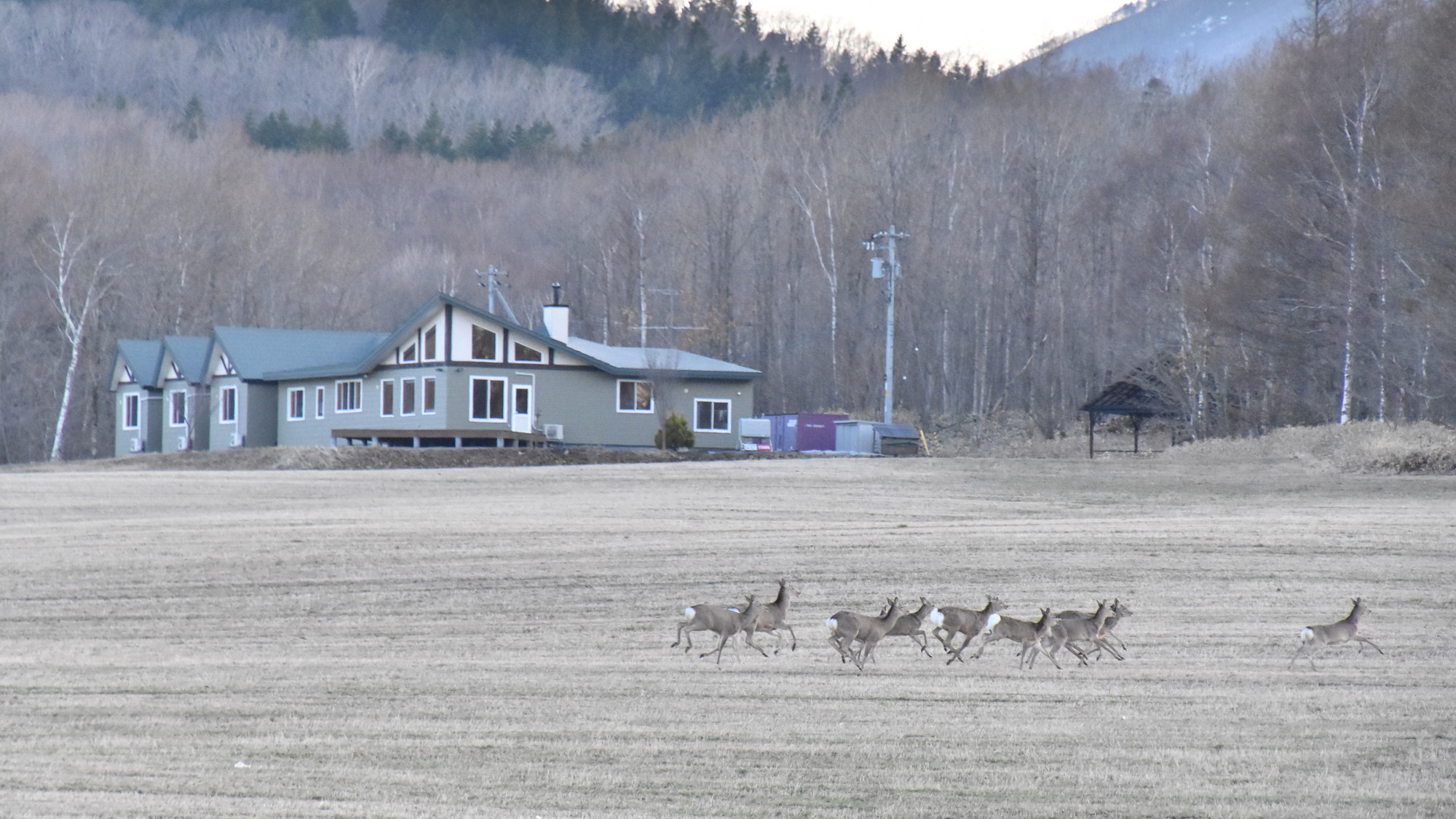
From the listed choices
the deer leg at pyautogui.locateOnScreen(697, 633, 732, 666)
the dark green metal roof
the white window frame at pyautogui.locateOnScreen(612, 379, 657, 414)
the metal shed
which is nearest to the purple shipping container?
the metal shed

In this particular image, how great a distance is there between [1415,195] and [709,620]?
29.7 m

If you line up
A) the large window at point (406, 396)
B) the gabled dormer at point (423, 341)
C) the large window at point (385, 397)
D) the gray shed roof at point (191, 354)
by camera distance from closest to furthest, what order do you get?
the gabled dormer at point (423, 341) → the large window at point (406, 396) → the large window at point (385, 397) → the gray shed roof at point (191, 354)

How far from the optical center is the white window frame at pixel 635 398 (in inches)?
1903

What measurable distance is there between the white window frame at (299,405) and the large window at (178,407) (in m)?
5.54

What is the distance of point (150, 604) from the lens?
52.2ft

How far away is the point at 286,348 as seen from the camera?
176ft

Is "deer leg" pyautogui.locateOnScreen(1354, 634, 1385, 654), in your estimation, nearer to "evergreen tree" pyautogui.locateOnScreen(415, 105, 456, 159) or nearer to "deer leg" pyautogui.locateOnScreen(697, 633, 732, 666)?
"deer leg" pyautogui.locateOnScreen(697, 633, 732, 666)

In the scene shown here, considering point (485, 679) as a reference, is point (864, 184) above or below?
above

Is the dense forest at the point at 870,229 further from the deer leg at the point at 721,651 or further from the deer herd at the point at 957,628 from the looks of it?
the deer leg at the point at 721,651

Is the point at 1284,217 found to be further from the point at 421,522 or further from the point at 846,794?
the point at 846,794

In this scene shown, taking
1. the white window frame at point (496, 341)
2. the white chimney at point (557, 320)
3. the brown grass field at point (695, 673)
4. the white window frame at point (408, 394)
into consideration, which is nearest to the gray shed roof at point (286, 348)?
the white window frame at point (408, 394)

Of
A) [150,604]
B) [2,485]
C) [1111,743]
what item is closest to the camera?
[1111,743]

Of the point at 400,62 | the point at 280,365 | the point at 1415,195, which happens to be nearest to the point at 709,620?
the point at 1415,195

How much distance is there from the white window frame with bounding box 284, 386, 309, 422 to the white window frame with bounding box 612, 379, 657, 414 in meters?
11.3
